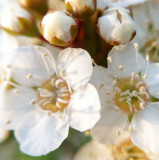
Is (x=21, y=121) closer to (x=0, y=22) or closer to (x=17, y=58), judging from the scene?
(x=17, y=58)

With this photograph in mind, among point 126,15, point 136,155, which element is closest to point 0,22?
point 126,15

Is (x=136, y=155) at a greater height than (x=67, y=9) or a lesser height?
lesser

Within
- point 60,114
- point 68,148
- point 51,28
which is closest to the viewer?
point 51,28

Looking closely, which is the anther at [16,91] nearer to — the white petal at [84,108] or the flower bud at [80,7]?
the white petal at [84,108]

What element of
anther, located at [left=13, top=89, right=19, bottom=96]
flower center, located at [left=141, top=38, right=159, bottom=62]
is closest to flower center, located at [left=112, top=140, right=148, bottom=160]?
flower center, located at [left=141, top=38, right=159, bottom=62]

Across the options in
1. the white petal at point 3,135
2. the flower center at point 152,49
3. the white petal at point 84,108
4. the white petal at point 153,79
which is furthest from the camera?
the white petal at point 3,135

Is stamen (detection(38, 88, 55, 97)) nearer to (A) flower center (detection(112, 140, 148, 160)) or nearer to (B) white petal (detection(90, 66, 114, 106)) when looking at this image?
(B) white petal (detection(90, 66, 114, 106))

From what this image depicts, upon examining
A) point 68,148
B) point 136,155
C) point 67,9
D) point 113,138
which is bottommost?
point 68,148

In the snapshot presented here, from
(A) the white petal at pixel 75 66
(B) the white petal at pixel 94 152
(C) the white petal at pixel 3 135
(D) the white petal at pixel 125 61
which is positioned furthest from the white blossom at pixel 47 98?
(C) the white petal at pixel 3 135
